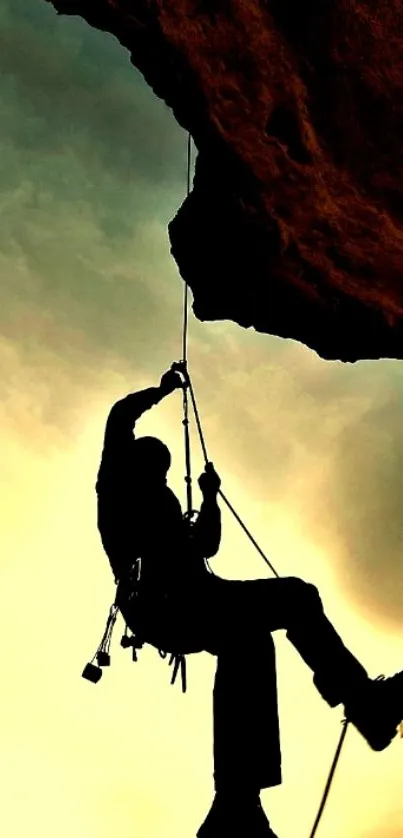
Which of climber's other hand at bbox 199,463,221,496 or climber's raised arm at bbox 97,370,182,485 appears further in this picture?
climber's other hand at bbox 199,463,221,496

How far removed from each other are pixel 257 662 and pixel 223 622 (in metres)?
0.33

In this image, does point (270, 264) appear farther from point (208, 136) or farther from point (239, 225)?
point (208, 136)

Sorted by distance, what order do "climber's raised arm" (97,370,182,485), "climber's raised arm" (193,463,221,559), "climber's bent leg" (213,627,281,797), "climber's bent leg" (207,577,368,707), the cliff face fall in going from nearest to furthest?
1. "climber's bent leg" (213,627,281,797)
2. "climber's bent leg" (207,577,368,707)
3. the cliff face
4. "climber's raised arm" (97,370,182,485)
5. "climber's raised arm" (193,463,221,559)

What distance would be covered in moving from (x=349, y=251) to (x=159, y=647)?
162 inches

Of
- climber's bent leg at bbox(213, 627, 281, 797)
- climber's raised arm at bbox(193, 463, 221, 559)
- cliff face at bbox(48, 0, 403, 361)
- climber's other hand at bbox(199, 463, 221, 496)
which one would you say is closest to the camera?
climber's bent leg at bbox(213, 627, 281, 797)

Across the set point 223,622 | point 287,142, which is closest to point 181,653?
point 223,622

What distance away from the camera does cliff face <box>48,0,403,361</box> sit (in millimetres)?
5395

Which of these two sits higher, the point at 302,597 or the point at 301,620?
the point at 302,597

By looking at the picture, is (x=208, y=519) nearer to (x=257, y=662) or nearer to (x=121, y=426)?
(x=121, y=426)

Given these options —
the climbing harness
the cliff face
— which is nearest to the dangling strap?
the climbing harness

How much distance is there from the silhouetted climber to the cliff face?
7.40 ft

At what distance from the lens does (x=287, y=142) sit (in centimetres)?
606

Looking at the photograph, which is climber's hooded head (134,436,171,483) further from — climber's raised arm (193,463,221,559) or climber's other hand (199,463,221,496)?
climber's other hand (199,463,221,496)

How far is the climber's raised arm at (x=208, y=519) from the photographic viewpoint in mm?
5644
